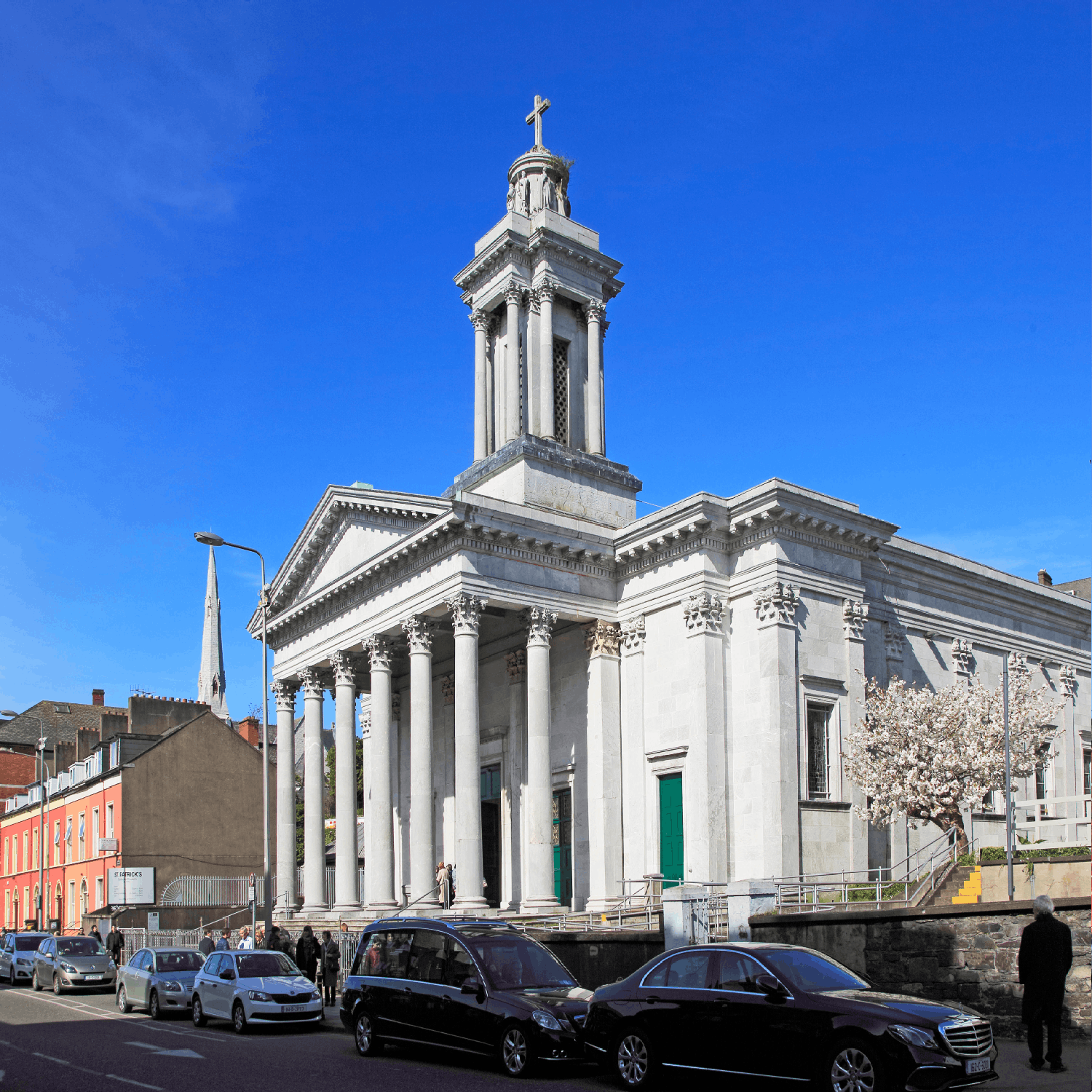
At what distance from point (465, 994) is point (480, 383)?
25.7 meters

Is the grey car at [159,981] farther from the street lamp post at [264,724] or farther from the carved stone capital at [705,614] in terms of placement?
the carved stone capital at [705,614]

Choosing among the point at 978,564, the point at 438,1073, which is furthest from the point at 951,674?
the point at 438,1073

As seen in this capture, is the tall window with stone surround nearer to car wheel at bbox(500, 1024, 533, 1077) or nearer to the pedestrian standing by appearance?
the pedestrian standing

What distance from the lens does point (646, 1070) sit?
42.3 feet

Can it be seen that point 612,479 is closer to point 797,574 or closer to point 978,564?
point 797,574

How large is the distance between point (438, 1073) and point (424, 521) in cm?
1794

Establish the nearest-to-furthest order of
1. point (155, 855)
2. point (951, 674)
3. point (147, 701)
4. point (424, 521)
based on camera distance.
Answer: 1. point (424, 521)
2. point (951, 674)
3. point (155, 855)
4. point (147, 701)

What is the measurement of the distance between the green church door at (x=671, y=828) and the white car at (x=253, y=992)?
10.5 m

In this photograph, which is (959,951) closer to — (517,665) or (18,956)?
(517,665)

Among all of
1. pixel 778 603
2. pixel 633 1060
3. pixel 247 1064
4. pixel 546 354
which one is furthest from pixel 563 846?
pixel 633 1060

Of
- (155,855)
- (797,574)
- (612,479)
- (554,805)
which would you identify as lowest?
(155,855)

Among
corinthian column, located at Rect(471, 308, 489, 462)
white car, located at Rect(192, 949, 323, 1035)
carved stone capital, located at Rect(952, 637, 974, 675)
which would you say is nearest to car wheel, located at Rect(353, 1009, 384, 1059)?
white car, located at Rect(192, 949, 323, 1035)

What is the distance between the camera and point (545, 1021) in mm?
14070

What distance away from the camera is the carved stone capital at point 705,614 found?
28969 millimetres
